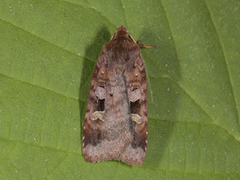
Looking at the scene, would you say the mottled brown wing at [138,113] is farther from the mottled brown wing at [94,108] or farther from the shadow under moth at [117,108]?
the mottled brown wing at [94,108]

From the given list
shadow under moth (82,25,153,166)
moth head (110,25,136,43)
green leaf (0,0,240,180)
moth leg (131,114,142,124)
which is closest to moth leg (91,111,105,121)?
shadow under moth (82,25,153,166)

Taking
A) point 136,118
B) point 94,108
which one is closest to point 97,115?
point 94,108

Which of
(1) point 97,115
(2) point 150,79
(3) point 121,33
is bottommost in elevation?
(1) point 97,115

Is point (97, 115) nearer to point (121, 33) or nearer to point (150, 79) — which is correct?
point (150, 79)

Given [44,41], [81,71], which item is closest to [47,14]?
[44,41]

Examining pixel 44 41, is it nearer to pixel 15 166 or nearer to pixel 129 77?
pixel 129 77

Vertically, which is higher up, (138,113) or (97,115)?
(138,113)

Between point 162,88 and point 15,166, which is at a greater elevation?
point 162,88

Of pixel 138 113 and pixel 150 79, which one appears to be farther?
pixel 150 79
